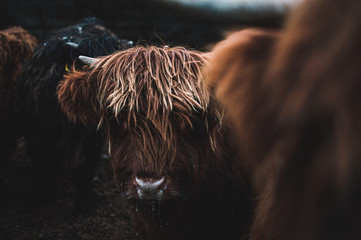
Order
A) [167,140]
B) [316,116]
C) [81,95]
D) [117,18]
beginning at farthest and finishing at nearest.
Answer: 1. [117,18]
2. [81,95]
3. [167,140]
4. [316,116]

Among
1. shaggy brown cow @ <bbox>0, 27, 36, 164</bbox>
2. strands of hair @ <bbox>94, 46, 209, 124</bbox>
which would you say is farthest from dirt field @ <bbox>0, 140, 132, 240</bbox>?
strands of hair @ <bbox>94, 46, 209, 124</bbox>

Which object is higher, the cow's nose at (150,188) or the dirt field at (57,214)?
the cow's nose at (150,188)

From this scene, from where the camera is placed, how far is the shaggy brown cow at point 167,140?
1.47 metres

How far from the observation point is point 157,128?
1.48m

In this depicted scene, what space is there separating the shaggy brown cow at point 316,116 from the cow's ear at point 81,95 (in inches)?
48.3

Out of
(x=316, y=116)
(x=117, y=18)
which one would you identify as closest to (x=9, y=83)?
(x=316, y=116)

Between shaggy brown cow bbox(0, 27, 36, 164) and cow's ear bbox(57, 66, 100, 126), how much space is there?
1.56 m

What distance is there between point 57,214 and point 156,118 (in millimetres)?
2217

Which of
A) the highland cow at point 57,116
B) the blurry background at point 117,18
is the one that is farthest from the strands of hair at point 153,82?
the blurry background at point 117,18

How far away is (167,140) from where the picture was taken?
150cm

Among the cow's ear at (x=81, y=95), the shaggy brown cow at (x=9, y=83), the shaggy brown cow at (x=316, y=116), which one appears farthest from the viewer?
the shaggy brown cow at (x=9, y=83)

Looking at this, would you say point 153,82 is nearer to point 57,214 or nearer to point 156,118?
point 156,118

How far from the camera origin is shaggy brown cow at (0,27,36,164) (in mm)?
2936

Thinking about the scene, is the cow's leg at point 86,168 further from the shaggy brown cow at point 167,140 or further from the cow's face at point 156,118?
the cow's face at point 156,118
